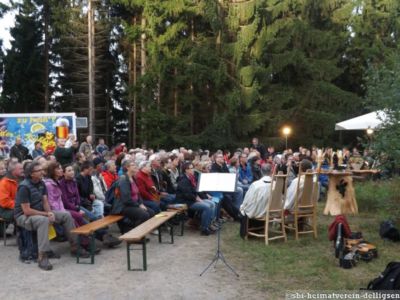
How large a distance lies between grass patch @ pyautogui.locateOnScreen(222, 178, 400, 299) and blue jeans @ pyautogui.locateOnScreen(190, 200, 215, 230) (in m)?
0.38

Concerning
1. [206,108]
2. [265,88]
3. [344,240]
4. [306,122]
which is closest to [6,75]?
[206,108]

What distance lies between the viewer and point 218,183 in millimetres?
6707

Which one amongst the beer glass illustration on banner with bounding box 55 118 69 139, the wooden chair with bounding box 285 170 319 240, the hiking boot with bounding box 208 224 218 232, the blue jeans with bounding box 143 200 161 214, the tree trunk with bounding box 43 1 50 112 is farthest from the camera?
the tree trunk with bounding box 43 1 50 112

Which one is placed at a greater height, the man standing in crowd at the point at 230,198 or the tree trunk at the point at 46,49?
the tree trunk at the point at 46,49

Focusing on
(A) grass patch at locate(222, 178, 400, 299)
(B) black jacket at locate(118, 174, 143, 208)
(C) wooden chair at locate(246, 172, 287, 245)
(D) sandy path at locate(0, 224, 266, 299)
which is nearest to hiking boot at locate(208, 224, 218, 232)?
(A) grass patch at locate(222, 178, 400, 299)

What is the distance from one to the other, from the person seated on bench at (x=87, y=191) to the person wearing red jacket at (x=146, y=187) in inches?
37.2

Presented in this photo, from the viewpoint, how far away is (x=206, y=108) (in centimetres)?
2338

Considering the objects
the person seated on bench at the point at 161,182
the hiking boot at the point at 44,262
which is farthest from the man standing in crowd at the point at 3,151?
the hiking boot at the point at 44,262

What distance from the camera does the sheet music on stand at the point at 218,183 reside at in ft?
21.7

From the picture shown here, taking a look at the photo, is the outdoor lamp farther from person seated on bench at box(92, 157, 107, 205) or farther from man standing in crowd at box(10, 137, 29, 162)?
person seated on bench at box(92, 157, 107, 205)

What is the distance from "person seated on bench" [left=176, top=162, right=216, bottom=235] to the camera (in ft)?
29.0

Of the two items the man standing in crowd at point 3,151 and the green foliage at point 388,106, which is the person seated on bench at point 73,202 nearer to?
the green foliage at point 388,106

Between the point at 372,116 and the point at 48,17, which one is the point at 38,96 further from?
the point at 372,116

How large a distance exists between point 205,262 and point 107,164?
3.74 meters
